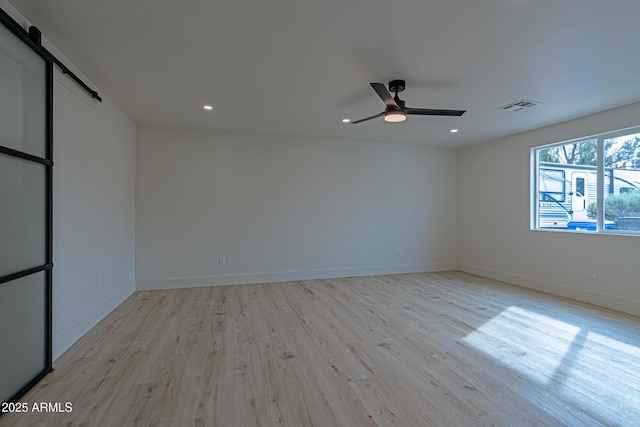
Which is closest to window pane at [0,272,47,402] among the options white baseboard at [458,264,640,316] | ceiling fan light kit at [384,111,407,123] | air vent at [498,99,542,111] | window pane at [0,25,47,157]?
window pane at [0,25,47,157]

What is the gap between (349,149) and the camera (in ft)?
18.2

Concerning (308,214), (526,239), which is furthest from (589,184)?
(308,214)

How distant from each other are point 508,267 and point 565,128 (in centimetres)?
230

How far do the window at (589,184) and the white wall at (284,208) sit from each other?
1693 mm

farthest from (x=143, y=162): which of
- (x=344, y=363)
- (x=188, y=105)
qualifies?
(x=344, y=363)

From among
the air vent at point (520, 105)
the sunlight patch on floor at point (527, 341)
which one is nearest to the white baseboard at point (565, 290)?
the sunlight patch on floor at point (527, 341)

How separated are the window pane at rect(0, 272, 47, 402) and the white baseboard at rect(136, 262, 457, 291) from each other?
249 cm

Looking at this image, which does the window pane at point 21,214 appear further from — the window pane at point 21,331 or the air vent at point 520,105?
the air vent at point 520,105

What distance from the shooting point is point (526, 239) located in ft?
15.8

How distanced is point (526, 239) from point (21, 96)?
19.9 feet

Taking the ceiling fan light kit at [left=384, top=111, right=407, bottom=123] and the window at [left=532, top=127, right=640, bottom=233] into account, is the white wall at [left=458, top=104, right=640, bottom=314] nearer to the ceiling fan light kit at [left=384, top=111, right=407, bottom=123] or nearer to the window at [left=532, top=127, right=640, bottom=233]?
the window at [left=532, top=127, right=640, bottom=233]

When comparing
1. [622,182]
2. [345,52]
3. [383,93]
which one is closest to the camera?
[345,52]

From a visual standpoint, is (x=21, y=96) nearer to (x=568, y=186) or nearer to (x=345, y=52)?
(x=345, y=52)

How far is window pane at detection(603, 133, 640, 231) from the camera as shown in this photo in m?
3.64
